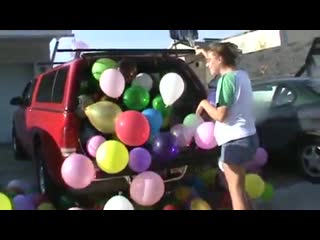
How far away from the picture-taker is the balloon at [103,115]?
17.0 ft

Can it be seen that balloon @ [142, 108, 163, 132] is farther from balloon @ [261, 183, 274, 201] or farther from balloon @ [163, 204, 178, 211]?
balloon @ [261, 183, 274, 201]

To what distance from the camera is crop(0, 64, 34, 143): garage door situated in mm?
14148

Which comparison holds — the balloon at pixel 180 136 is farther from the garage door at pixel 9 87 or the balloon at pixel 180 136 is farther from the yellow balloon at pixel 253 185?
the garage door at pixel 9 87

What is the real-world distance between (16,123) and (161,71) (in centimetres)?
431

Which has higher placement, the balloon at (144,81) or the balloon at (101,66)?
the balloon at (101,66)

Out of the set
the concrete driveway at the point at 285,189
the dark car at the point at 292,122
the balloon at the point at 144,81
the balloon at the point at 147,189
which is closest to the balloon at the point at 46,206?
the balloon at the point at 147,189

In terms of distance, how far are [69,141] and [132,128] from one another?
0.74 metres

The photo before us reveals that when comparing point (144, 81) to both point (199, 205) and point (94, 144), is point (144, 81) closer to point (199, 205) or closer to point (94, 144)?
point (94, 144)

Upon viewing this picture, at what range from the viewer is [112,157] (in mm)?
4957

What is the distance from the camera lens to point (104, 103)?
531 cm

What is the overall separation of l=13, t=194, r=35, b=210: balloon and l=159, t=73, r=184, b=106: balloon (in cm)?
178

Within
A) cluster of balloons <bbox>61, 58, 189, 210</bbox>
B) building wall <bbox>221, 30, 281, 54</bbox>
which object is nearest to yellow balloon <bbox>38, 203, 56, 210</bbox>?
cluster of balloons <bbox>61, 58, 189, 210</bbox>

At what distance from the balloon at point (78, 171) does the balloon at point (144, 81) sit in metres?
1.13
